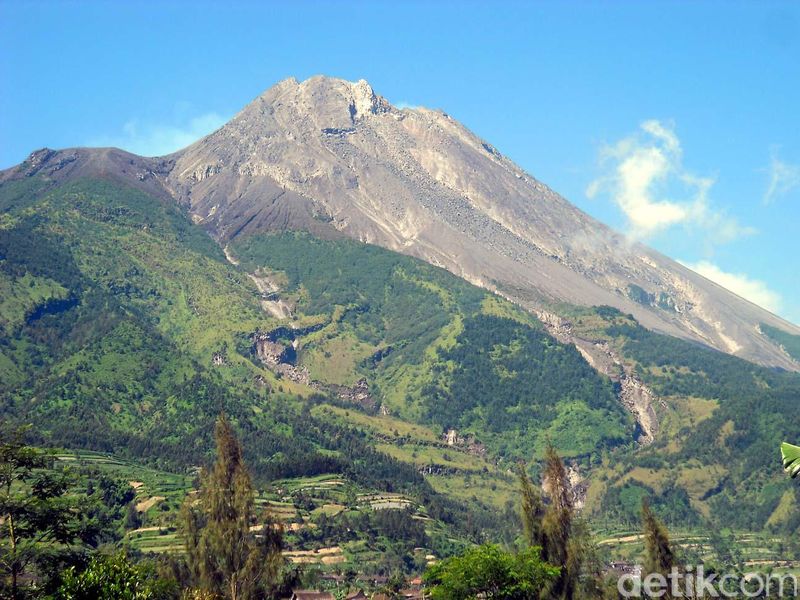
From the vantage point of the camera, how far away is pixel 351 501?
200 metres

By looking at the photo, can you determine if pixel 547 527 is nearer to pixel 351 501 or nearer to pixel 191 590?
pixel 191 590

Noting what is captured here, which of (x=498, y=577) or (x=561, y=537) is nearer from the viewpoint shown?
(x=498, y=577)

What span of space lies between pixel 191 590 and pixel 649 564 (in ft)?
122

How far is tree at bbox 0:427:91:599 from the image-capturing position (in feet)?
152

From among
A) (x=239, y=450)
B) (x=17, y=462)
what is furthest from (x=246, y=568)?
(x=17, y=462)

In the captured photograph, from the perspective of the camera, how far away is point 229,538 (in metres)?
61.7

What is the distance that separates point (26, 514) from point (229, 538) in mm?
16945

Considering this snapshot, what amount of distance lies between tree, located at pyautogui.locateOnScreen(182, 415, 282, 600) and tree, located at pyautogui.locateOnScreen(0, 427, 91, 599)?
14.3 metres

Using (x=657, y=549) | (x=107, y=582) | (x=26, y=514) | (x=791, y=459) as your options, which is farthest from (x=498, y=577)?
(x=791, y=459)

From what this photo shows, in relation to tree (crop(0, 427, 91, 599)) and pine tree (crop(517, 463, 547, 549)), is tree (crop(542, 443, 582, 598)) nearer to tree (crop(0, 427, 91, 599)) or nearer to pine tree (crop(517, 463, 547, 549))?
pine tree (crop(517, 463, 547, 549))

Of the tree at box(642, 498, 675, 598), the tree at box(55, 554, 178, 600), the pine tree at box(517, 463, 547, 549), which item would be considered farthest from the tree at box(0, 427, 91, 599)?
the tree at box(642, 498, 675, 598)

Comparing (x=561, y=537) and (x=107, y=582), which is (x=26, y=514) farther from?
(x=561, y=537)

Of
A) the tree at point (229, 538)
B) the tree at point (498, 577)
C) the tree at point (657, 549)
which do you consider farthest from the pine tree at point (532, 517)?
the tree at point (229, 538)

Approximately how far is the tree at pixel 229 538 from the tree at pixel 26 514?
14.3 metres
